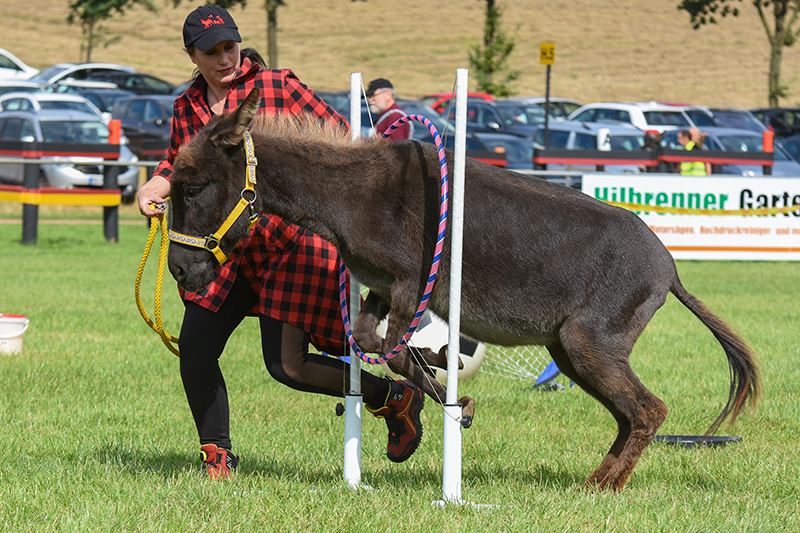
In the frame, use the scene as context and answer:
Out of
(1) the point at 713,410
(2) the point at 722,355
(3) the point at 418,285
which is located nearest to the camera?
(3) the point at 418,285

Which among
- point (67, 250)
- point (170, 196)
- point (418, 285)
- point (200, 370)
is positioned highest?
point (170, 196)

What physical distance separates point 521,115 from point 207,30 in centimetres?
2696

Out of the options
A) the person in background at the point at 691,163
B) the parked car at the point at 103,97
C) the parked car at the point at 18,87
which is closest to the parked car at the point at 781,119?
the person in background at the point at 691,163

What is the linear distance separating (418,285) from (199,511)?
4.39ft

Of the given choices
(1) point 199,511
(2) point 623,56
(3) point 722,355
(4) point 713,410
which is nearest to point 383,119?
(3) point 722,355

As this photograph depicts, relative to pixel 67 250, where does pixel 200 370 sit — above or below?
above

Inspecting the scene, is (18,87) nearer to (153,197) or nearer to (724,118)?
(724,118)

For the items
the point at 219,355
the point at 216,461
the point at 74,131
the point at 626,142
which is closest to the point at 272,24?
the point at 74,131

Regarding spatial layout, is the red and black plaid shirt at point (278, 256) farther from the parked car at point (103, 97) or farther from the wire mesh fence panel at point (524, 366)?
the parked car at point (103, 97)

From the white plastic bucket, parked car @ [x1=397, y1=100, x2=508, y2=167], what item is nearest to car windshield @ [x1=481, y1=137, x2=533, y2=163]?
parked car @ [x1=397, y1=100, x2=508, y2=167]

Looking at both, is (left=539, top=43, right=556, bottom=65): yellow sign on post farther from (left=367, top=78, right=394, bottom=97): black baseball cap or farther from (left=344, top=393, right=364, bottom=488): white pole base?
(left=344, top=393, right=364, bottom=488): white pole base

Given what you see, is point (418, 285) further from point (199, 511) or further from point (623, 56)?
point (623, 56)

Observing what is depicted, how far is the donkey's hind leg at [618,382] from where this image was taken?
432 cm

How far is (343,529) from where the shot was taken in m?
3.96
